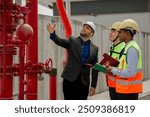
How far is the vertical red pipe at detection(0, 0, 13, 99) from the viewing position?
294 centimetres

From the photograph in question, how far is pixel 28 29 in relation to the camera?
293 centimetres

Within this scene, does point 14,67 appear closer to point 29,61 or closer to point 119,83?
point 29,61

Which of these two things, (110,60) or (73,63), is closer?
(110,60)

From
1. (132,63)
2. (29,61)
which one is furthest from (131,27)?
(29,61)

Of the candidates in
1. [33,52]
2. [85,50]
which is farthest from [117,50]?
[33,52]

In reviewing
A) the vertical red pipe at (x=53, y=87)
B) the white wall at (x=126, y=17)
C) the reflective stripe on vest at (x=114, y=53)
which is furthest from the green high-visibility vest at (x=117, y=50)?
the white wall at (x=126, y=17)

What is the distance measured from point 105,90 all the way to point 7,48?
8484 mm

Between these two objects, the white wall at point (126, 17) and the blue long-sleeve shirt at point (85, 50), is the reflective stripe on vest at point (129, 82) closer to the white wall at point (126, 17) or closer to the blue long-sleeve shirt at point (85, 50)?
the blue long-sleeve shirt at point (85, 50)

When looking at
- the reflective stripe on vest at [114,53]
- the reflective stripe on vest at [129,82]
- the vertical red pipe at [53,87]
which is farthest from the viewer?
the reflective stripe on vest at [114,53]

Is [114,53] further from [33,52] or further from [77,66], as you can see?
[33,52]

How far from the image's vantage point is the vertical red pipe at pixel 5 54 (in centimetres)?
294

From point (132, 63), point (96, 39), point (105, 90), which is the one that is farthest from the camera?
point (105, 90)

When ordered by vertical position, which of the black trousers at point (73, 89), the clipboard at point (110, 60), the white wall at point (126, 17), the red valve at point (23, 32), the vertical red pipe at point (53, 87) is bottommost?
the black trousers at point (73, 89)

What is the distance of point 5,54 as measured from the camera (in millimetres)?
2961
